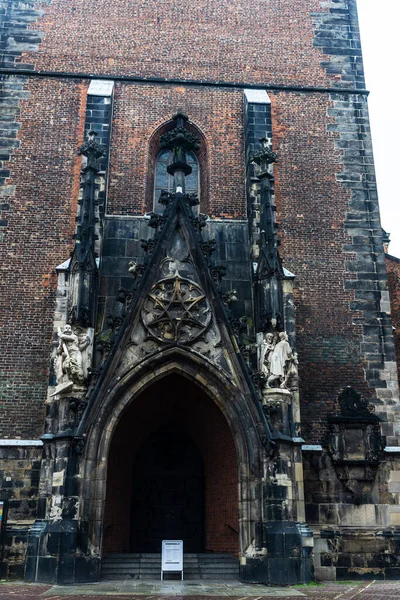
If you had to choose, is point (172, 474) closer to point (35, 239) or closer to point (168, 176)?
point (35, 239)

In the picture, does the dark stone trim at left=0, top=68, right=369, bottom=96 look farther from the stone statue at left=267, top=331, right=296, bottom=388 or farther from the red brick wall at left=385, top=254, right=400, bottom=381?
the stone statue at left=267, top=331, right=296, bottom=388

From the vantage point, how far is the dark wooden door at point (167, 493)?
1567cm

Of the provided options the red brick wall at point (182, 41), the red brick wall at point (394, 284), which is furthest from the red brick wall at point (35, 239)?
the red brick wall at point (394, 284)

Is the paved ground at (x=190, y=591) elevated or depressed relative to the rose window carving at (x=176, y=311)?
depressed

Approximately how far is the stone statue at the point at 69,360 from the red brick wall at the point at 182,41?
9.25m

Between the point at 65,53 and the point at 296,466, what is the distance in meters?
13.5

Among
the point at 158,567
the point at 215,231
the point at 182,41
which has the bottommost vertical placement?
the point at 158,567

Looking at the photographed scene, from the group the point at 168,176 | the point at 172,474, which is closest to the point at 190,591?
the point at 172,474

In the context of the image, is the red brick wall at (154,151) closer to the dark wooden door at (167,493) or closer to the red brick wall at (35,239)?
the red brick wall at (35,239)

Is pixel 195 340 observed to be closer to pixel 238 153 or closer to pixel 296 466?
pixel 296 466

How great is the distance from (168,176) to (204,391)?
23.3 ft

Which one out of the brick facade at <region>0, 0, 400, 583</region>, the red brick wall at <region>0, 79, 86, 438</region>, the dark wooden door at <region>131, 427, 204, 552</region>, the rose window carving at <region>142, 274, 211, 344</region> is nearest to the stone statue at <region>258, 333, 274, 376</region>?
the brick facade at <region>0, 0, 400, 583</region>

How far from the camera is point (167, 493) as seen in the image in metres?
16.0

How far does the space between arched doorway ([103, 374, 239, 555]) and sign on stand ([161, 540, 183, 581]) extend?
176 centimetres
